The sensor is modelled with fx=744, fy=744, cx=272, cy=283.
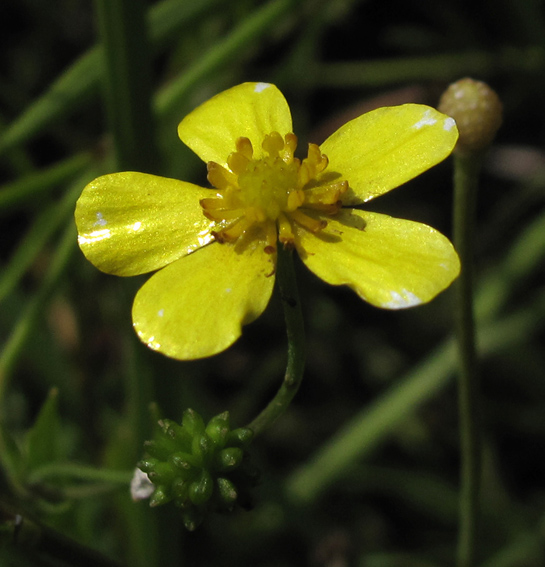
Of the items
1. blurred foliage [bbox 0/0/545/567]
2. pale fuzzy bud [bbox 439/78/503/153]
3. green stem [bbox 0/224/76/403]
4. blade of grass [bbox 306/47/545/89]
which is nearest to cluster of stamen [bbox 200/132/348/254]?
pale fuzzy bud [bbox 439/78/503/153]

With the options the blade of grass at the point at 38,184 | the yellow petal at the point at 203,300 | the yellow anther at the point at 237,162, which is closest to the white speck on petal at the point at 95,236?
the yellow petal at the point at 203,300

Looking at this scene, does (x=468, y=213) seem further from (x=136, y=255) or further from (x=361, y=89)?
(x=361, y=89)

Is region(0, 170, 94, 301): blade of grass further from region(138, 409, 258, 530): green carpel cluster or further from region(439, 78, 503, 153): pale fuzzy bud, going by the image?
region(439, 78, 503, 153): pale fuzzy bud

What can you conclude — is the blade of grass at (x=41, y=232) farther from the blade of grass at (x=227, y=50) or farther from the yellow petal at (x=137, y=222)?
the yellow petal at (x=137, y=222)

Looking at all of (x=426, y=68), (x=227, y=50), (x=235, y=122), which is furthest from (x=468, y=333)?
(x=426, y=68)

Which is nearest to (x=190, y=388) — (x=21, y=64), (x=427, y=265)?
(x=427, y=265)

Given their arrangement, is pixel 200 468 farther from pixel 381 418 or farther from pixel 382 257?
pixel 381 418
